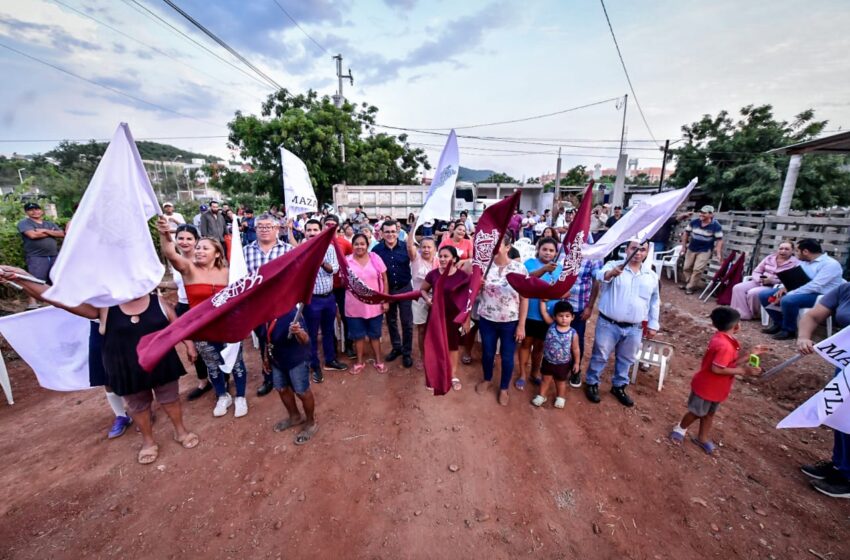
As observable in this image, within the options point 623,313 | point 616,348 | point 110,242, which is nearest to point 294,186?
point 110,242

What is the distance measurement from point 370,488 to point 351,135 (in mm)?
19927

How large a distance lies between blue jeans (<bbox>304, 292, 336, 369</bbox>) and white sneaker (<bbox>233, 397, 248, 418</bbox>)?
2.82ft

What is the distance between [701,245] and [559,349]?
677cm

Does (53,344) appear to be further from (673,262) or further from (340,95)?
(340,95)

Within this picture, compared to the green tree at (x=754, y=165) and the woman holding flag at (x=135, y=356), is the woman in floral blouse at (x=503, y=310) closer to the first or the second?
the woman holding flag at (x=135, y=356)

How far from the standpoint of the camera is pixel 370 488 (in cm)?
296

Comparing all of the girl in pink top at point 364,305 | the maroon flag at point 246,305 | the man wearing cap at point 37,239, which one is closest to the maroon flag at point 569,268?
the girl in pink top at point 364,305

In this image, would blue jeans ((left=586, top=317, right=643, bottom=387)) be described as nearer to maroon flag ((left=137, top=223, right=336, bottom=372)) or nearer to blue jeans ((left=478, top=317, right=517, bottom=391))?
blue jeans ((left=478, top=317, right=517, bottom=391))

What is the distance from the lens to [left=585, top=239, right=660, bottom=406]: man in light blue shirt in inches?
146

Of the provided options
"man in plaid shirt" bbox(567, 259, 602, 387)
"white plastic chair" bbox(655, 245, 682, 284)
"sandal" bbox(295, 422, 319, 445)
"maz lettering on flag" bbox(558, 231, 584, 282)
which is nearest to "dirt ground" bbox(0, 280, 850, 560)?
"sandal" bbox(295, 422, 319, 445)

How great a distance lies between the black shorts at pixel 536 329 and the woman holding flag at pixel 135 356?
369 cm

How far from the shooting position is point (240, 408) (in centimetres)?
389

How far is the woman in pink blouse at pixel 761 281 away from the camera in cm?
573

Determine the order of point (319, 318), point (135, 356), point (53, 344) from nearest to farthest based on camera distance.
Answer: point (135, 356), point (53, 344), point (319, 318)
